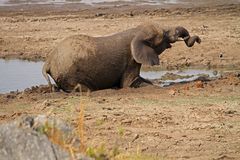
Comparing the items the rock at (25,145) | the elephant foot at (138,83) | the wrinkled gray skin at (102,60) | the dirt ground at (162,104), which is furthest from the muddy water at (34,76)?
the rock at (25,145)

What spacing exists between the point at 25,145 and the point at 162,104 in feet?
23.9

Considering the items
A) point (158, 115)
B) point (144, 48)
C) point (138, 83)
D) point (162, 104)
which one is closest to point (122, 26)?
point (144, 48)

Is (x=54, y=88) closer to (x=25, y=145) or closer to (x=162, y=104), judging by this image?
(x=162, y=104)

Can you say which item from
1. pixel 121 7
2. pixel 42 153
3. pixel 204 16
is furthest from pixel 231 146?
pixel 121 7

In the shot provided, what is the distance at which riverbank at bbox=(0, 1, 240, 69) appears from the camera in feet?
66.4

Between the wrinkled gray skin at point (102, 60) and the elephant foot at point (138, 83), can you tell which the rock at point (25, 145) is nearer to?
the wrinkled gray skin at point (102, 60)

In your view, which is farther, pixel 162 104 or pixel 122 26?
pixel 122 26

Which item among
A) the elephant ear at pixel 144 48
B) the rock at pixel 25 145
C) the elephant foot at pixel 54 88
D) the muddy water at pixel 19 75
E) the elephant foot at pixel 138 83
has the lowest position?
the muddy water at pixel 19 75

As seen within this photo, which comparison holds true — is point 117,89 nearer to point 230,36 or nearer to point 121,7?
point 230,36

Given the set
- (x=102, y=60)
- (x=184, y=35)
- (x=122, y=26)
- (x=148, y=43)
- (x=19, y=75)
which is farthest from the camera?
(x=122, y=26)

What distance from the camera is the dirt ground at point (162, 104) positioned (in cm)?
979

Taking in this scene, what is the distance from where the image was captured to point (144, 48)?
Answer: 1545 centimetres

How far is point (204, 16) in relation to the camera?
27125 mm

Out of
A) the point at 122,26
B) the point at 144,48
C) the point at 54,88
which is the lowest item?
the point at 122,26
